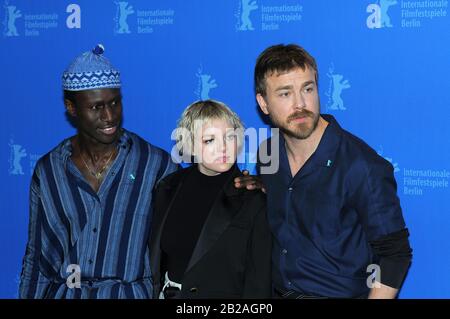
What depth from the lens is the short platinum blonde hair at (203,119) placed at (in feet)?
7.39

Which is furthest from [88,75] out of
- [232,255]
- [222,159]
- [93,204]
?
[232,255]

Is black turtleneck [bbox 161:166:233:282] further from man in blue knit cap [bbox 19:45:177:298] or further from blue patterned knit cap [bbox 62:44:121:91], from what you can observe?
blue patterned knit cap [bbox 62:44:121:91]

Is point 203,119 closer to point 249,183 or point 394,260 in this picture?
point 249,183

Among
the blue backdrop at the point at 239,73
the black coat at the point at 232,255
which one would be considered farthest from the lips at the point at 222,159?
the blue backdrop at the point at 239,73

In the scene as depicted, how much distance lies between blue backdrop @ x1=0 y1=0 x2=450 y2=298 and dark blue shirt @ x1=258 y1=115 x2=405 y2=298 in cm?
54

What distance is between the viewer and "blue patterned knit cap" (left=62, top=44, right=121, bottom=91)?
2.40 metres

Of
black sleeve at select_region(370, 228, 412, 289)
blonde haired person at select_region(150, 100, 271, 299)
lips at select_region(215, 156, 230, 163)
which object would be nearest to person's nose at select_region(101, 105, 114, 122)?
blonde haired person at select_region(150, 100, 271, 299)

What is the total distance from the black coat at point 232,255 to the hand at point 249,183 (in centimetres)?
4

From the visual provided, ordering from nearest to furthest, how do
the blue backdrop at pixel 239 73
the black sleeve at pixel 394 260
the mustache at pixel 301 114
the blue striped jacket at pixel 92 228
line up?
the black sleeve at pixel 394 260 → the mustache at pixel 301 114 → the blue striped jacket at pixel 92 228 → the blue backdrop at pixel 239 73

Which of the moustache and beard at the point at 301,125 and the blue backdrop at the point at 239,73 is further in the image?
the blue backdrop at the point at 239,73

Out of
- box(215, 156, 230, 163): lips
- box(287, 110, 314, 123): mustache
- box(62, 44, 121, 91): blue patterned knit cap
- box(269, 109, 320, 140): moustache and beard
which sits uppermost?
box(62, 44, 121, 91): blue patterned knit cap

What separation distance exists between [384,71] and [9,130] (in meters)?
1.78

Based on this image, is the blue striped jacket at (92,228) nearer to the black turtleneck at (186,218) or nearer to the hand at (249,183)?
the black turtleneck at (186,218)

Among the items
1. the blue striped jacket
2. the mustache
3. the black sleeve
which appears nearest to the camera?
the black sleeve
